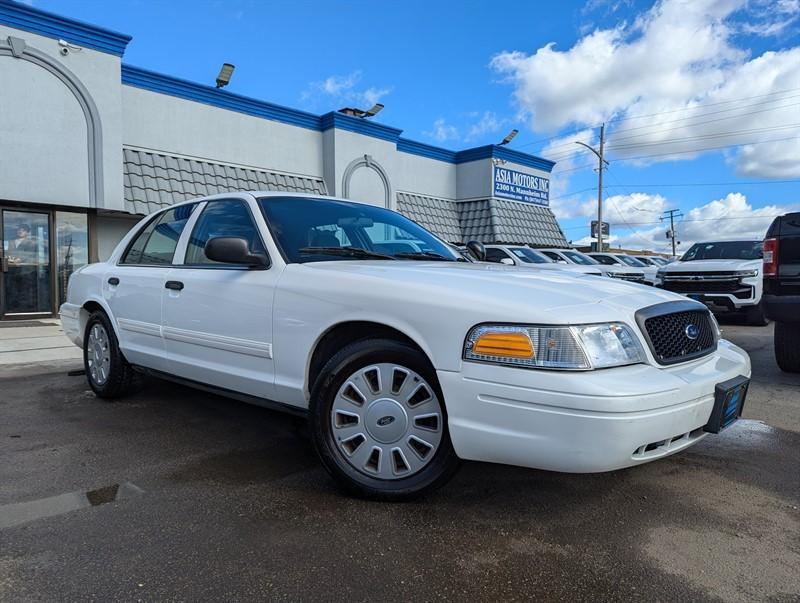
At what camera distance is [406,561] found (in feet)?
7.02

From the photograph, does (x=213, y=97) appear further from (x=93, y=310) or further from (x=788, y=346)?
(x=788, y=346)

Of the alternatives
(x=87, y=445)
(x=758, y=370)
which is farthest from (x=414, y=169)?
(x=87, y=445)

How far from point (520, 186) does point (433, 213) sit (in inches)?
160

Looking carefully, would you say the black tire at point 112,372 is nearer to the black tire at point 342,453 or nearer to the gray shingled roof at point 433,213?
the black tire at point 342,453

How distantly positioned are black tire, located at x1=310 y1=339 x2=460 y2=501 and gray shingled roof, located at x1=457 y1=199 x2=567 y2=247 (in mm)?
15799

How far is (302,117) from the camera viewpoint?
14.9 meters

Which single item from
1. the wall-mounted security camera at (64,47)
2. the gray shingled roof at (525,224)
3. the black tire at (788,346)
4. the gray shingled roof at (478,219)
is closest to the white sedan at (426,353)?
the black tire at (788,346)

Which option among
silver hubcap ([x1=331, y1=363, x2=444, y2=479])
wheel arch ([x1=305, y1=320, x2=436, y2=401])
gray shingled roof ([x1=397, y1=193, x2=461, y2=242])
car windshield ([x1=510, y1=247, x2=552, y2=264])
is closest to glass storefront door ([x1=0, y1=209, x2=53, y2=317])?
gray shingled roof ([x1=397, y1=193, x2=461, y2=242])

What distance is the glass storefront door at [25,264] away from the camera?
1064 cm

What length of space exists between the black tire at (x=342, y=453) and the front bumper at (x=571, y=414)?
0.46ft

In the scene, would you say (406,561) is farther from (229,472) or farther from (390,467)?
(229,472)

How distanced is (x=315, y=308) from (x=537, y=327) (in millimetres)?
1142

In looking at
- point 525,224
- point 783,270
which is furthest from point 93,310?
point 525,224

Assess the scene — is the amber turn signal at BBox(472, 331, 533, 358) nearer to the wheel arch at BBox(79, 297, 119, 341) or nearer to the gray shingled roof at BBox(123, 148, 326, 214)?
the wheel arch at BBox(79, 297, 119, 341)
